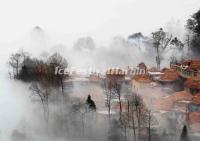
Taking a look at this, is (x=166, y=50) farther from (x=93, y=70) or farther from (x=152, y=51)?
(x=93, y=70)

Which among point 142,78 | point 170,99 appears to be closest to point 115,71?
point 142,78

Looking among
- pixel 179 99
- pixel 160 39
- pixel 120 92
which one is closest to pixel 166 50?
pixel 160 39

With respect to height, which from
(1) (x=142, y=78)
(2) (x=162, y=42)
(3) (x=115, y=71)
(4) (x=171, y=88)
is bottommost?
(4) (x=171, y=88)

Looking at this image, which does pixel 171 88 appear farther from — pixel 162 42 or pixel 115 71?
pixel 162 42

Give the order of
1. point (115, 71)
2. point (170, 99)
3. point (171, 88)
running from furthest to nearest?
point (115, 71) → point (171, 88) → point (170, 99)

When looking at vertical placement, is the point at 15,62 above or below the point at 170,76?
above

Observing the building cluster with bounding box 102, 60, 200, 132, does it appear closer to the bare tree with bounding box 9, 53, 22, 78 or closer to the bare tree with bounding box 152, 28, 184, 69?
the bare tree with bounding box 152, 28, 184, 69

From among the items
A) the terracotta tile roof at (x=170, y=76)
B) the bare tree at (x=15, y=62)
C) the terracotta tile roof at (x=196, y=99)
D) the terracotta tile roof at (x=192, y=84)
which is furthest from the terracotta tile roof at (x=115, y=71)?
the terracotta tile roof at (x=196, y=99)

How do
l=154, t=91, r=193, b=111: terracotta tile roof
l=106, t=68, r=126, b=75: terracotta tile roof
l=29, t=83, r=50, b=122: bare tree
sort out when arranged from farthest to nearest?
l=106, t=68, r=126, b=75: terracotta tile roof
l=29, t=83, r=50, b=122: bare tree
l=154, t=91, r=193, b=111: terracotta tile roof

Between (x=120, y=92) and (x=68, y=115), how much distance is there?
9.34 feet

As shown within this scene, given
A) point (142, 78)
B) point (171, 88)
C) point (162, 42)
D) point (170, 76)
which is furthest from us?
point (162, 42)

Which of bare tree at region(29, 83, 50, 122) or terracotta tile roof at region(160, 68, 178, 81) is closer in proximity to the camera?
bare tree at region(29, 83, 50, 122)

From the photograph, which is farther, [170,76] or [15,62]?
[15,62]

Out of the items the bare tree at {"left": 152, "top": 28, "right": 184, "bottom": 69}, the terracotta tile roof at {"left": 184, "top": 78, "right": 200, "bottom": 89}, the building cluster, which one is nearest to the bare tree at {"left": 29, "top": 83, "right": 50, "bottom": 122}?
the building cluster
